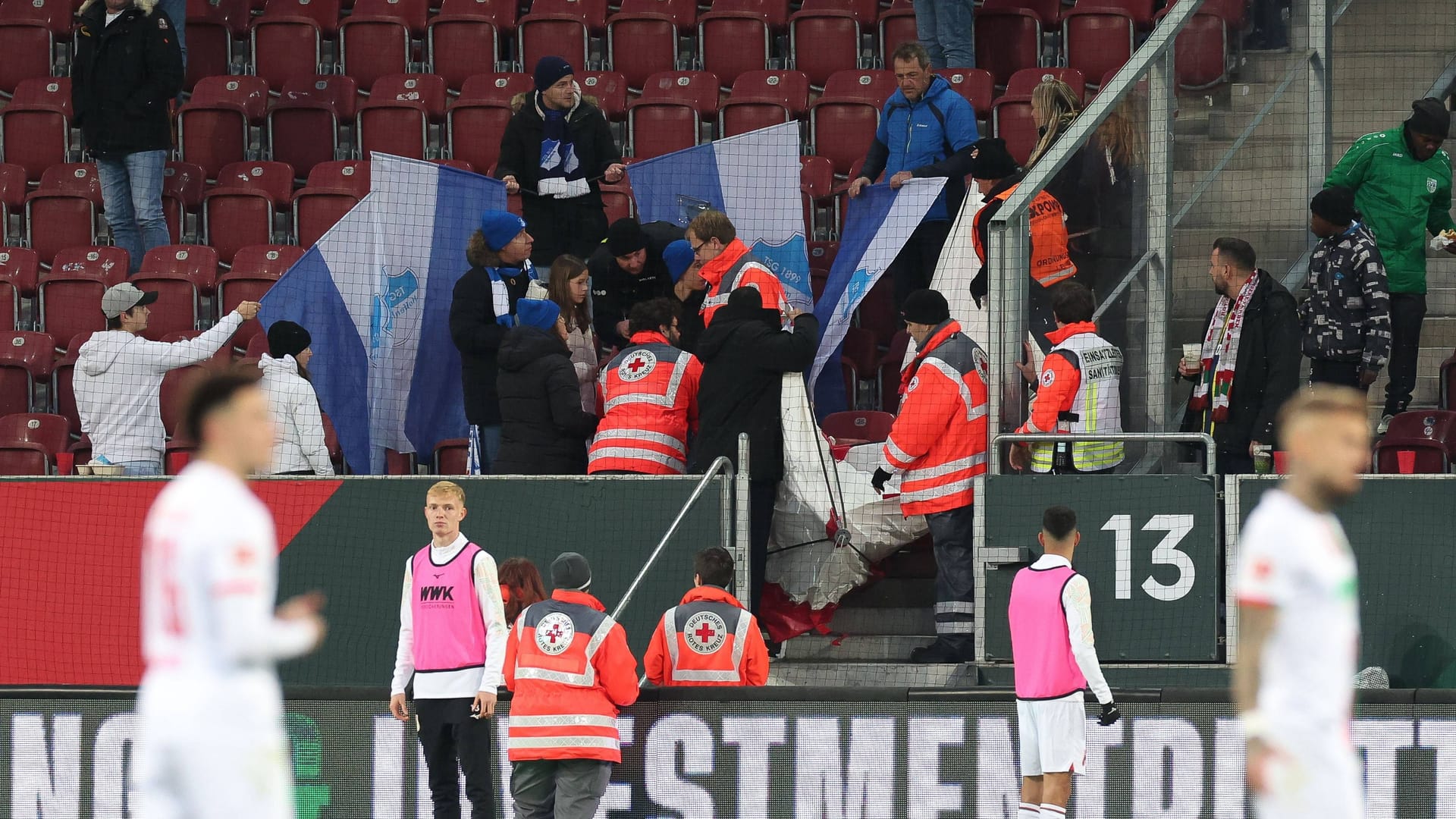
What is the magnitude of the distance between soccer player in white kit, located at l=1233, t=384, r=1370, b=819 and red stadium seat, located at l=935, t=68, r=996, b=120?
26.7ft

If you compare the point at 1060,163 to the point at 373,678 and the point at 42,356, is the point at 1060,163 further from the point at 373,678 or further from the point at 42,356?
the point at 42,356

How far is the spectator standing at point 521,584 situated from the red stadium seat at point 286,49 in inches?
286

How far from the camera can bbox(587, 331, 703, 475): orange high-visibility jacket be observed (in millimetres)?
9383

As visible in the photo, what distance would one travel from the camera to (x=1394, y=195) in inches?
394

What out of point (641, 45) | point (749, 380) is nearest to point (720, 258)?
point (749, 380)

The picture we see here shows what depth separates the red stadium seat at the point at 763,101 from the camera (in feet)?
42.2

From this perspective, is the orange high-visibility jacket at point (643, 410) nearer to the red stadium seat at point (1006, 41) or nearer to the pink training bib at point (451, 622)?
A: the pink training bib at point (451, 622)

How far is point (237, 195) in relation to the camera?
43.3 ft

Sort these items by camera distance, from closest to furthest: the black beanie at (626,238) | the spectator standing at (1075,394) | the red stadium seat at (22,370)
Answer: the spectator standing at (1075,394) → the black beanie at (626,238) → the red stadium seat at (22,370)

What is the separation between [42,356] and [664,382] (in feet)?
15.9

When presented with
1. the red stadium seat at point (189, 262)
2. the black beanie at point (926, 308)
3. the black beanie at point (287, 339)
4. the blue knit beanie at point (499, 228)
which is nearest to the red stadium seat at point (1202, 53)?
the black beanie at point (926, 308)

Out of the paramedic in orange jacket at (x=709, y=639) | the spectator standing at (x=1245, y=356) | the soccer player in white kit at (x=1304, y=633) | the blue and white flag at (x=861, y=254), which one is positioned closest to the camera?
the soccer player in white kit at (x=1304, y=633)

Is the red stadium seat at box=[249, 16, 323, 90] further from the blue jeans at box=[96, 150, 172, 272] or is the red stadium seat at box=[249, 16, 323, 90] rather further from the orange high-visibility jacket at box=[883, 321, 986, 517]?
the orange high-visibility jacket at box=[883, 321, 986, 517]

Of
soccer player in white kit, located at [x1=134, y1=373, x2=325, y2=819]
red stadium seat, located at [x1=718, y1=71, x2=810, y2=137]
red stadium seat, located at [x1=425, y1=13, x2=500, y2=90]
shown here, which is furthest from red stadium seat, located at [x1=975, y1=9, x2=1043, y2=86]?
soccer player in white kit, located at [x1=134, y1=373, x2=325, y2=819]
